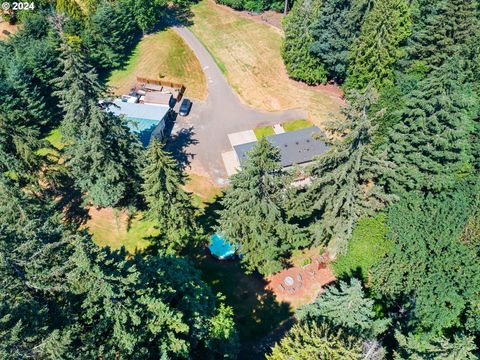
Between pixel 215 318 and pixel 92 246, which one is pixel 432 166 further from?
pixel 92 246

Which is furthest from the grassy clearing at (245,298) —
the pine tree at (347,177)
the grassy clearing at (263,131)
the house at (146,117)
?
the grassy clearing at (263,131)

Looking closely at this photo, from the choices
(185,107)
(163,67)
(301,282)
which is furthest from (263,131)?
(301,282)

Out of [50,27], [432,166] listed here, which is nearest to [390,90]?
[432,166]

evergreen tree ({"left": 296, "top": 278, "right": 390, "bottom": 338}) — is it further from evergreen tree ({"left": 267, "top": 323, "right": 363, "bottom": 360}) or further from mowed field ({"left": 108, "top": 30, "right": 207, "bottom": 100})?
mowed field ({"left": 108, "top": 30, "right": 207, "bottom": 100})

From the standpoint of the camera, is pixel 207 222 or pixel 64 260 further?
pixel 207 222

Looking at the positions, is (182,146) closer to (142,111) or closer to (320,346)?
(142,111)

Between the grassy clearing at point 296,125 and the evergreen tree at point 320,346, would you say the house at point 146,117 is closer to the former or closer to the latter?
the grassy clearing at point 296,125

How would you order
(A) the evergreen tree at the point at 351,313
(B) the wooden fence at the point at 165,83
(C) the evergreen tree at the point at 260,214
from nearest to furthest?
(A) the evergreen tree at the point at 351,313
(C) the evergreen tree at the point at 260,214
(B) the wooden fence at the point at 165,83
